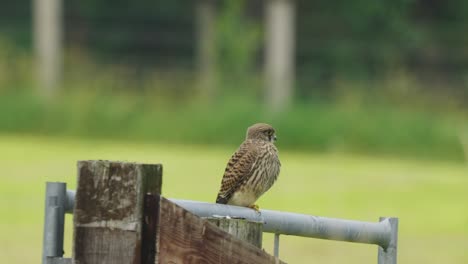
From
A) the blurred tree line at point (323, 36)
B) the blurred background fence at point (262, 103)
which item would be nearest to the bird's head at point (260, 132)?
the blurred background fence at point (262, 103)

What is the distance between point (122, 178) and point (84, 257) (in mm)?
162

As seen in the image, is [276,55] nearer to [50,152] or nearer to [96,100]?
[96,100]

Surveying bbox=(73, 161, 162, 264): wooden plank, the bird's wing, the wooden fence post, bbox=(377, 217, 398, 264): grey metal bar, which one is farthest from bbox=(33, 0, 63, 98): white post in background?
bbox=(73, 161, 162, 264): wooden plank

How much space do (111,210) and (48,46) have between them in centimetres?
2336

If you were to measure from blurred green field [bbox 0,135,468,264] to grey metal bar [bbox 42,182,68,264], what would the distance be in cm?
767

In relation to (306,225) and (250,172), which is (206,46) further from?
(306,225)

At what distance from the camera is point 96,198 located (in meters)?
2.88

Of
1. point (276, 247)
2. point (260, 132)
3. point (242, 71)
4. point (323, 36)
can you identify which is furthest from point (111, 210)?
point (323, 36)

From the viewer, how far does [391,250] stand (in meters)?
4.05

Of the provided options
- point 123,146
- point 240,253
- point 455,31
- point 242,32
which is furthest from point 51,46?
point 240,253

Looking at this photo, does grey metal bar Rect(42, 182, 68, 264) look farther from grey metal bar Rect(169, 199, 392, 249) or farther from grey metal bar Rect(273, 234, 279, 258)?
grey metal bar Rect(273, 234, 279, 258)

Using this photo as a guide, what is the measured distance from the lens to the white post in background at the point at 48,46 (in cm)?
2478

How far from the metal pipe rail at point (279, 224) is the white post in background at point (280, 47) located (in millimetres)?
21150

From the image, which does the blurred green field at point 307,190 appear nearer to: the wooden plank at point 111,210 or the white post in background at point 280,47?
the white post in background at point 280,47
